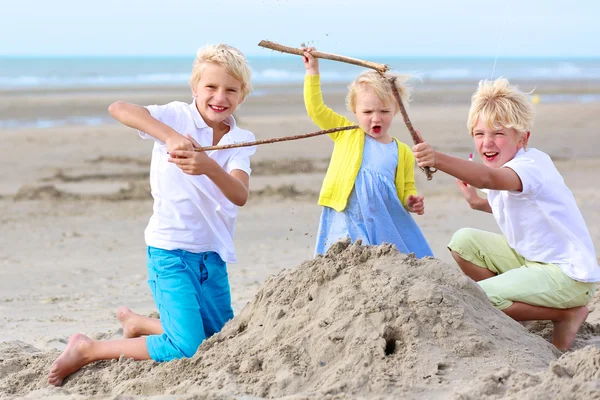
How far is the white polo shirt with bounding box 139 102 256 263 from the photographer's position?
13.2 feet

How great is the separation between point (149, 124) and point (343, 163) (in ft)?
4.23

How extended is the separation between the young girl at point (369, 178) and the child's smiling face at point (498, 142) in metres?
0.51

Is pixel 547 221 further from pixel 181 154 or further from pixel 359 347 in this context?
pixel 181 154

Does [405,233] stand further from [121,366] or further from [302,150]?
[302,150]

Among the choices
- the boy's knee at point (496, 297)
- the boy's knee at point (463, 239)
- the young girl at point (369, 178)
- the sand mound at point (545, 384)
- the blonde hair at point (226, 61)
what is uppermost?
the blonde hair at point (226, 61)

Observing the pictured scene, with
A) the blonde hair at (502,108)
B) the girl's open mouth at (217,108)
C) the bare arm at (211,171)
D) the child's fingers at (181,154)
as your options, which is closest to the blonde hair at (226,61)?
the girl's open mouth at (217,108)

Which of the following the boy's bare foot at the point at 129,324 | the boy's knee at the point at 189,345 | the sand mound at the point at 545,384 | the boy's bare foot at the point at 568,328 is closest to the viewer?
the sand mound at the point at 545,384

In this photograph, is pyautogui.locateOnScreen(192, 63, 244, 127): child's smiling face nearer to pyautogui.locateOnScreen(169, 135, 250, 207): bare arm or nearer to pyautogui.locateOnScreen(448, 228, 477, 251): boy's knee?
pyautogui.locateOnScreen(169, 135, 250, 207): bare arm

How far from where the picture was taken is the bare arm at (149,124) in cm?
367

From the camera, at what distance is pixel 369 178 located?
4512 mm

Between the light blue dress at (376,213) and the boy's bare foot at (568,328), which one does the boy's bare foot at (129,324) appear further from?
the boy's bare foot at (568,328)

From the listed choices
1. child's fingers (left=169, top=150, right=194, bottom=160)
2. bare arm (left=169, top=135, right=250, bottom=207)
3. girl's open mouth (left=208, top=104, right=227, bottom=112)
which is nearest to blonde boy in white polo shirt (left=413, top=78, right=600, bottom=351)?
bare arm (left=169, top=135, right=250, bottom=207)

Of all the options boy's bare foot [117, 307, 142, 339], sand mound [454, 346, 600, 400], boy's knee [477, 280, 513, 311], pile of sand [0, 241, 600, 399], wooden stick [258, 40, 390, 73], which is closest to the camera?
sand mound [454, 346, 600, 400]

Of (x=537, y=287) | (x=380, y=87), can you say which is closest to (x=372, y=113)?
(x=380, y=87)
